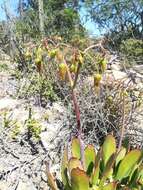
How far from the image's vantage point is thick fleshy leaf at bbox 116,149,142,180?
3619mm

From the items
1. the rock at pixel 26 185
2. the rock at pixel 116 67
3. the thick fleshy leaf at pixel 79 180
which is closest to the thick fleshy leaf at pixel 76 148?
the thick fleshy leaf at pixel 79 180

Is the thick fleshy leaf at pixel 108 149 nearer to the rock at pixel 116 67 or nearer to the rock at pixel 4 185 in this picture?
the rock at pixel 4 185

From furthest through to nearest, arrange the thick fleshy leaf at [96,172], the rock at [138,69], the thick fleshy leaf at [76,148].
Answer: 1. the rock at [138,69]
2. the thick fleshy leaf at [76,148]
3. the thick fleshy leaf at [96,172]

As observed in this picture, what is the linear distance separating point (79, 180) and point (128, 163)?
61cm

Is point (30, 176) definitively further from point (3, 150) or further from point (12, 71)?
point (12, 71)

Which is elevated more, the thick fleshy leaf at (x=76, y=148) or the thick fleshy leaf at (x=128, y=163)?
the thick fleshy leaf at (x=76, y=148)

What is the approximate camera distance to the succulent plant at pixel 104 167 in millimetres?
3445

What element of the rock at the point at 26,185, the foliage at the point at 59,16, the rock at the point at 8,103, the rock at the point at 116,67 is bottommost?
the rock at the point at 26,185

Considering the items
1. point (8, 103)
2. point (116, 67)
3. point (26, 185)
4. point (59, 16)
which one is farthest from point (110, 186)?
point (59, 16)

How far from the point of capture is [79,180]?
3266 millimetres

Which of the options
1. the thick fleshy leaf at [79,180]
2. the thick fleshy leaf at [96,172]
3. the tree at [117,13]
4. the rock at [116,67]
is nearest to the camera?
the thick fleshy leaf at [79,180]

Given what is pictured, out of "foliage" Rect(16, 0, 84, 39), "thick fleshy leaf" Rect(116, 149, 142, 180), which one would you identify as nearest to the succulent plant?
"thick fleshy leaf" Rect(116, 149, 142, 180)

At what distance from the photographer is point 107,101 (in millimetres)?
4887

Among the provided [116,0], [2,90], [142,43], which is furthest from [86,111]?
[116,0]
